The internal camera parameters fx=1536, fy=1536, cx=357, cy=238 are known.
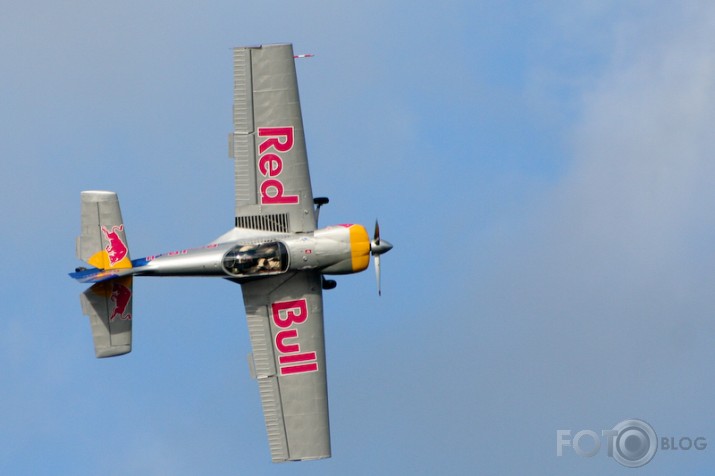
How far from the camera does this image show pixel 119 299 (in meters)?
47.2

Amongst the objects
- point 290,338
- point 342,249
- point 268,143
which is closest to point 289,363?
point 290,338

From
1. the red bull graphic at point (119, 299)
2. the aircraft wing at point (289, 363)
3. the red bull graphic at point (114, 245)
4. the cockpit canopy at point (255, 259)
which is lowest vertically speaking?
the aircraft wing at point (289, 363)

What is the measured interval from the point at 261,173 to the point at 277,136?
1263mm

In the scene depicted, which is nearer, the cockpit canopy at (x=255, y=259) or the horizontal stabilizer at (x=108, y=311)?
the horizontal stabilizer at (x=108, y=311)

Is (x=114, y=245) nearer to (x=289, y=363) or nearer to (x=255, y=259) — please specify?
(x=255, y=259)

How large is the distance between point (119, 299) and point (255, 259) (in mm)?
4342

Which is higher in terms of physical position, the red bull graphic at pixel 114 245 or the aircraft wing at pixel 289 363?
the red bull graphic at pixel 114 245

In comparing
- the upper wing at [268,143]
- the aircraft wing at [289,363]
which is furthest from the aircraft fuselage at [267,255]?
the aircraft wing at [289,363]

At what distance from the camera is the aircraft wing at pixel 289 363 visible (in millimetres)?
48719

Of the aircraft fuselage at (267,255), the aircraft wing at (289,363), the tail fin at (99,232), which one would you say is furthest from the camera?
the aircraft wing at (289,363)

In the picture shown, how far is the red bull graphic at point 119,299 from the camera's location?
4712cm

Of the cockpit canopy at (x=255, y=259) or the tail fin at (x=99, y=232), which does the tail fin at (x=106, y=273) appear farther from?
the cockpit canopy at (x=255, y=259)

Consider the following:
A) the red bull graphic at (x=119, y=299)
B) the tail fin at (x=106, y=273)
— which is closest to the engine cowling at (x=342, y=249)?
the tail fin at (x=106, y=273)

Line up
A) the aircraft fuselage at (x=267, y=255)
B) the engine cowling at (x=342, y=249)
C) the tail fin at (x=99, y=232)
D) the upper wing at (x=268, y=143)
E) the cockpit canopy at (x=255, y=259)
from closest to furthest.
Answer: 1. the tail fin at (x=99, y=232)
2. the aircraft fuselage at (x=267, y=255)
3. the cockpit canopy at (x=255, y=259)
4. the engine cowling at (x=342, y=249)
5. the upper wing at (x=268, y=143)
